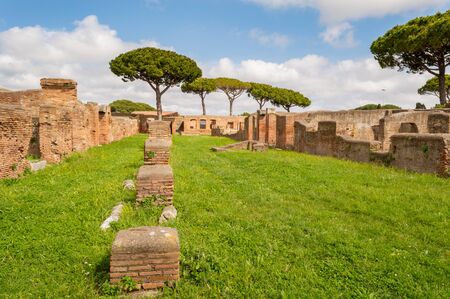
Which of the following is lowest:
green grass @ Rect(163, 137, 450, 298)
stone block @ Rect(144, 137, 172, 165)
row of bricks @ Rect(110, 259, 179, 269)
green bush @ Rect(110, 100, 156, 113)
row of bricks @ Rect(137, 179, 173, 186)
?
green grass @ Rect(163, 137, 450, 298)

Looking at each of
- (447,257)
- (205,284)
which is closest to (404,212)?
(447,257)

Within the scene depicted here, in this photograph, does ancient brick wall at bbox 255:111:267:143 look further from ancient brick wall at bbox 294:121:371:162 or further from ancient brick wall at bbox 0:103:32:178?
ancient brick wall at bbox 0:103:32:178

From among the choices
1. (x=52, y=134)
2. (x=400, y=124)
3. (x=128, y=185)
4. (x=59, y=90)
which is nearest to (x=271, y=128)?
(x=400, y=124)

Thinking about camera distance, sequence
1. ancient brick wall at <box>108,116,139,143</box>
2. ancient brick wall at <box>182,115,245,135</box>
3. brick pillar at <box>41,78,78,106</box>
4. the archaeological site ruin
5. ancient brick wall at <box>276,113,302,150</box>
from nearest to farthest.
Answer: the archaeological site ruin
brick pillar at <box>41,78,78,106</box>
ancient brick wall at <box>276,113,302,150</box>
ancient brick wall at <box>108,116,139,143</box>
ancient brick wall at <box>182,115,245,135</box>

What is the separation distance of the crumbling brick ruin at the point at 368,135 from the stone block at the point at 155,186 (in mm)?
7418

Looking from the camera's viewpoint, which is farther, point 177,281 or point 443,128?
point 443,128

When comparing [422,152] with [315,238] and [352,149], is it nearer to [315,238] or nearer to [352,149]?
[352,149]

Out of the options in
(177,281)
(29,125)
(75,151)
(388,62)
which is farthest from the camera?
(388,62)

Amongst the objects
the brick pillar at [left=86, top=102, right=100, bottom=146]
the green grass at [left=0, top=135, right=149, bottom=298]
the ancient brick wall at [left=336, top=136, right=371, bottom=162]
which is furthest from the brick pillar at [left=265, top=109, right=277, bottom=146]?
the green grass at [left=0, top=135, right=149, bottom=298]

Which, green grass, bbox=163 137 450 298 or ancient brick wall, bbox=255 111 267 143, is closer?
green grass, bbox=163 137 450 298

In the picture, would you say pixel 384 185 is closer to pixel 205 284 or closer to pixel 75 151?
pixel 205 284

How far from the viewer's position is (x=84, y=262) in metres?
3.51

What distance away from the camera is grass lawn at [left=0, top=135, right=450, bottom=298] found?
3154 millimetres

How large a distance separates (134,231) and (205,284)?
35.0 inches
